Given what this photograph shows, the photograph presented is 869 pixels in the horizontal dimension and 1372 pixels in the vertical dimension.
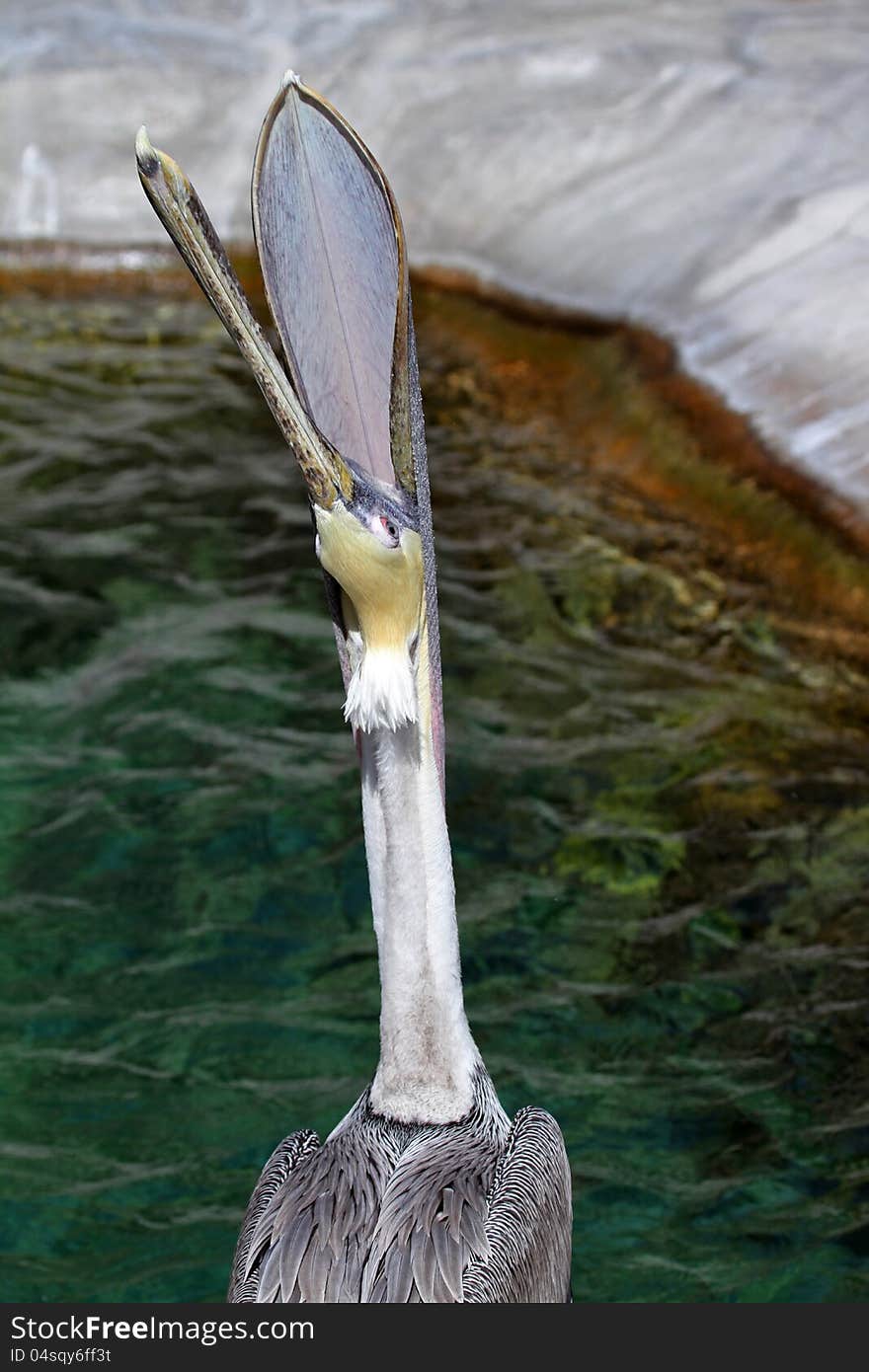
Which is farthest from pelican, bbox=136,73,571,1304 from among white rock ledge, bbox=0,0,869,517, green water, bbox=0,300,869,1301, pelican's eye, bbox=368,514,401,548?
white rock ledge, bbox=0,0,869,517

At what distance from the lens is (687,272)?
6.40 meters

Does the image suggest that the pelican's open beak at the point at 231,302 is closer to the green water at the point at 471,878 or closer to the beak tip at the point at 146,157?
the beak tip at the point at 146,157

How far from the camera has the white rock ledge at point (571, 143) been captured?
229 inches

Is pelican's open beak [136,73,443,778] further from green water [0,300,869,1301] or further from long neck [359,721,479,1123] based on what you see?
green water [0,300,869,1301]

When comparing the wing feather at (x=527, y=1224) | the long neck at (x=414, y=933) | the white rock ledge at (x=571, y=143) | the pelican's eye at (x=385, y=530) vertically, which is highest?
the white rock ledge at (x=571, y=143)

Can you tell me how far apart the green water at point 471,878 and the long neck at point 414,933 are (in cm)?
64

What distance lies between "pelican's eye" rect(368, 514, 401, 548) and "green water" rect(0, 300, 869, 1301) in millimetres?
1653

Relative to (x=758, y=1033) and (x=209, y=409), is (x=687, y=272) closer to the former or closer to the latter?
(x=209, y=409)

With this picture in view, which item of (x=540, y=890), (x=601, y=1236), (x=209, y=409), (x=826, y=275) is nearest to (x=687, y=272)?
(x=826, y=275)

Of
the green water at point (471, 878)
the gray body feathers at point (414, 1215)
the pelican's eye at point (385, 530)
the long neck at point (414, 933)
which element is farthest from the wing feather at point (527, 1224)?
the pelican's eye at point (385, 530)

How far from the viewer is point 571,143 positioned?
25.1ft

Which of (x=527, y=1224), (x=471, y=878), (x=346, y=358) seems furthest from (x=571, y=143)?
(x=527, y=1224)

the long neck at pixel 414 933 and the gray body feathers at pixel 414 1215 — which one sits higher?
the long neck at pixel 414 933

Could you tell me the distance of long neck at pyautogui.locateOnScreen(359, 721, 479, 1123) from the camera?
2.61m
